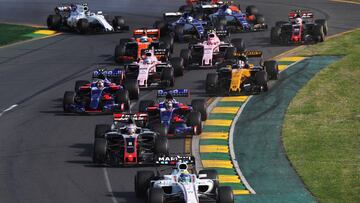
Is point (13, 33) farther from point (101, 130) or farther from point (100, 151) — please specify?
point (100, 151)

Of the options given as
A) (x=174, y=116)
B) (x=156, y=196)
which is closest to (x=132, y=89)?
(x=174, y=116)

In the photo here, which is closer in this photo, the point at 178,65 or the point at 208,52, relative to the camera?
the point at 178,65

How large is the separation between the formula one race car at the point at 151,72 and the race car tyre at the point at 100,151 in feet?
47.0

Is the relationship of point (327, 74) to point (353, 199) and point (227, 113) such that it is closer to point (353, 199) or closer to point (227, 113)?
point (227, 113)

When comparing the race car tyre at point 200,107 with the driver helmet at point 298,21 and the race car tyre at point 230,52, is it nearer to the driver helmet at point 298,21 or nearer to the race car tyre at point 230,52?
the race car tyre at point 230,52

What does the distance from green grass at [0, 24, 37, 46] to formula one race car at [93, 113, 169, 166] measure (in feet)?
105

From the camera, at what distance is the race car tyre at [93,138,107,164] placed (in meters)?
42.8

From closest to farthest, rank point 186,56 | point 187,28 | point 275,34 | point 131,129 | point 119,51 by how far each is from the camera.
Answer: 1. point 131,129
2. point 186,56
3. point 119,51
4. point 275,34
5. point 187,28

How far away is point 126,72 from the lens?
58781mm

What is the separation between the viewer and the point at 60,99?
56750 millimetres

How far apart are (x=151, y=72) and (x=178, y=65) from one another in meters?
2.30

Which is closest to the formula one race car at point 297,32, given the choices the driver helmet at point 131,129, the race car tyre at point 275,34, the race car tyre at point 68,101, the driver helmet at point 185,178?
the race car tyre at point 275,34

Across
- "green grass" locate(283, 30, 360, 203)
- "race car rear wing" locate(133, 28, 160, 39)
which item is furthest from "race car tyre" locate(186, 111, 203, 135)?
"race car rear wing" locate(133, 28, 160, 39)

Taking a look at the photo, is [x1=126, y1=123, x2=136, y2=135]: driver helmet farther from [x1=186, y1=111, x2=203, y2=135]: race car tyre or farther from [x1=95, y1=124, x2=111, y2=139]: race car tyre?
[x1=186, y1=111, x2=203, y2=135]: race car tyre
